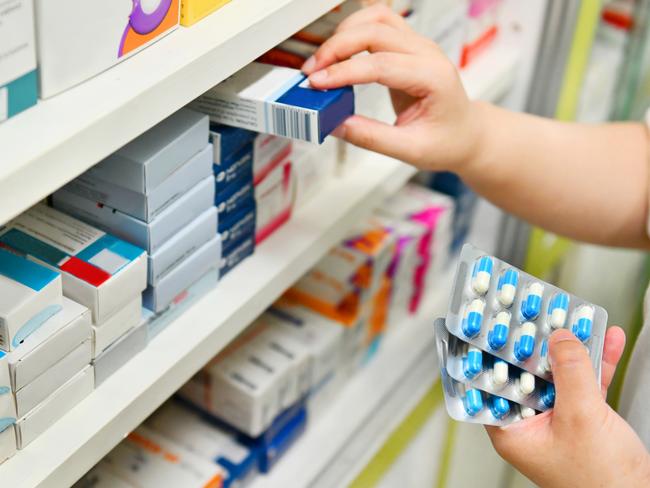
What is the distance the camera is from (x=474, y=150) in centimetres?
95

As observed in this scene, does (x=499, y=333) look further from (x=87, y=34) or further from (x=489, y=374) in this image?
(x=87, y=34)

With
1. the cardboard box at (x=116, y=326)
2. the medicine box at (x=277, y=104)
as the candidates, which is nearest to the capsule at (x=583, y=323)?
the medicine box at (x=277, y=104)

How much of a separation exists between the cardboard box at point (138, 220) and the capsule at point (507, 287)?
272mm

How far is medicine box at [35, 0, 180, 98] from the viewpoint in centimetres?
58

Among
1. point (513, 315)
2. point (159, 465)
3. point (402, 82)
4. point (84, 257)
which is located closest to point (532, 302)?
point (513, 315)

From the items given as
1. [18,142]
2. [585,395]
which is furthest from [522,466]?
[18,142]

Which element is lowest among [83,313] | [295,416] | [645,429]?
[295,416]

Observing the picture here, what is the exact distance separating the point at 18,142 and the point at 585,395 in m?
0.42

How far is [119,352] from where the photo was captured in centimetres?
77

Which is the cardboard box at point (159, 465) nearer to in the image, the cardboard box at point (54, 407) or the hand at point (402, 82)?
the cardboard box at point (54, 407)

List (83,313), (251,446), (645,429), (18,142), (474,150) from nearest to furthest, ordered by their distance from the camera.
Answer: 1. (18,142)
2. (83,313)
3. (645,429)
4. (474,150)
5. (251,446)

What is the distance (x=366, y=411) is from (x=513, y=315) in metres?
0.57

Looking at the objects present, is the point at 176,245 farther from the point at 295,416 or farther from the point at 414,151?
the point at 295,416

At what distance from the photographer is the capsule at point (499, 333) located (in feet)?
2.18
